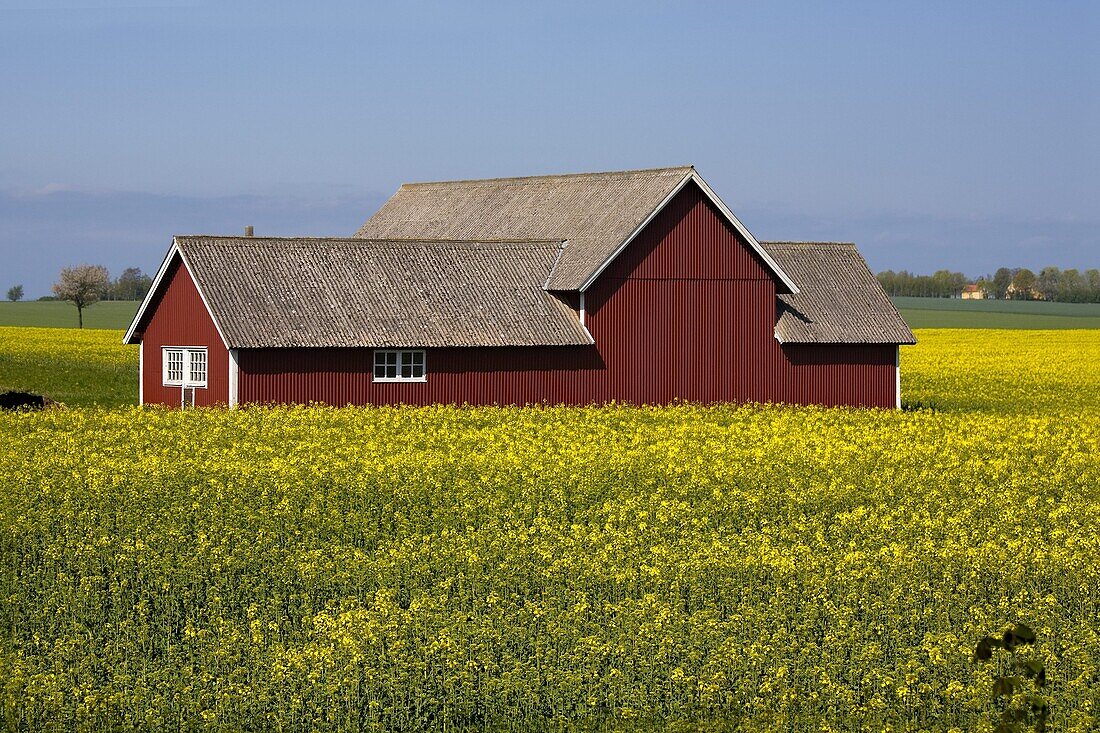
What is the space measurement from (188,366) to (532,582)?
25770 mm

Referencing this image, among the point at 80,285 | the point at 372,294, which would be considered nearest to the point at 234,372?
the point at 372,294

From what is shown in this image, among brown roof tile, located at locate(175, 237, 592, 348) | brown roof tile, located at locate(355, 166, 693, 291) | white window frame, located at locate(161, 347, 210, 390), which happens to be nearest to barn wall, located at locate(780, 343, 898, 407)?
brown roof tile, located at locate(355, 166, 693, 291)

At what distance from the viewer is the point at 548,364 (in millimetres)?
42250

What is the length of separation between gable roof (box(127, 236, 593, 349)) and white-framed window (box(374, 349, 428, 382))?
1.92ft

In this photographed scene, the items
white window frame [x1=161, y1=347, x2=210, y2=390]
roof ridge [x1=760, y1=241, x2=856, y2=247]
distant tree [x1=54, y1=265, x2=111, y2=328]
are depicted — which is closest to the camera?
white window frame [x1=161, y1=347, x2=210, y2=390]

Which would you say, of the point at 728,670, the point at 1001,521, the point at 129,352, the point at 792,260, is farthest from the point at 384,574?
the point at 129,352

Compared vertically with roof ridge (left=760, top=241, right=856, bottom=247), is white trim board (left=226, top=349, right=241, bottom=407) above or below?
below

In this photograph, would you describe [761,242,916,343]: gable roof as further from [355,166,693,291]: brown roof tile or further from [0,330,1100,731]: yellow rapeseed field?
[0,330,1100,731]: yellow rapeseed field

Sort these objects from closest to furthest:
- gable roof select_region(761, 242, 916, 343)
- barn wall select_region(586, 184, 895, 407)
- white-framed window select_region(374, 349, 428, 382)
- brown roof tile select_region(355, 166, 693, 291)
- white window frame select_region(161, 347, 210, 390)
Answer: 1. white window frame select_region(161, 347, 210, 390)
2. white-framed window select_region(374, 349, 428, 382)
3. barn wall select_region(586, 184, 895, 407)
4. brown roof tile select_region(355, 166, 693, 291)
5. gable roof select_region(761, 242, 916, 343)

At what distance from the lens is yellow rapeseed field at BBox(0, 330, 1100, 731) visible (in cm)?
1310

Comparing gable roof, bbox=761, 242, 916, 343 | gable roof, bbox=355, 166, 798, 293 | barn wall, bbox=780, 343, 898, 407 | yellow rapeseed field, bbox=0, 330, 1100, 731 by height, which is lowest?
yellow rapeseed field, bbox=0, 330, 1100, 731

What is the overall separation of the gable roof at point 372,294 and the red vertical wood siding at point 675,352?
0.67 m

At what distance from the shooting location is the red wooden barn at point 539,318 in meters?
39.9

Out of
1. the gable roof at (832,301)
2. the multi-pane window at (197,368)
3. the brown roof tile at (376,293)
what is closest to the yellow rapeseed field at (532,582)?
the brown roof tile at (376,293)
